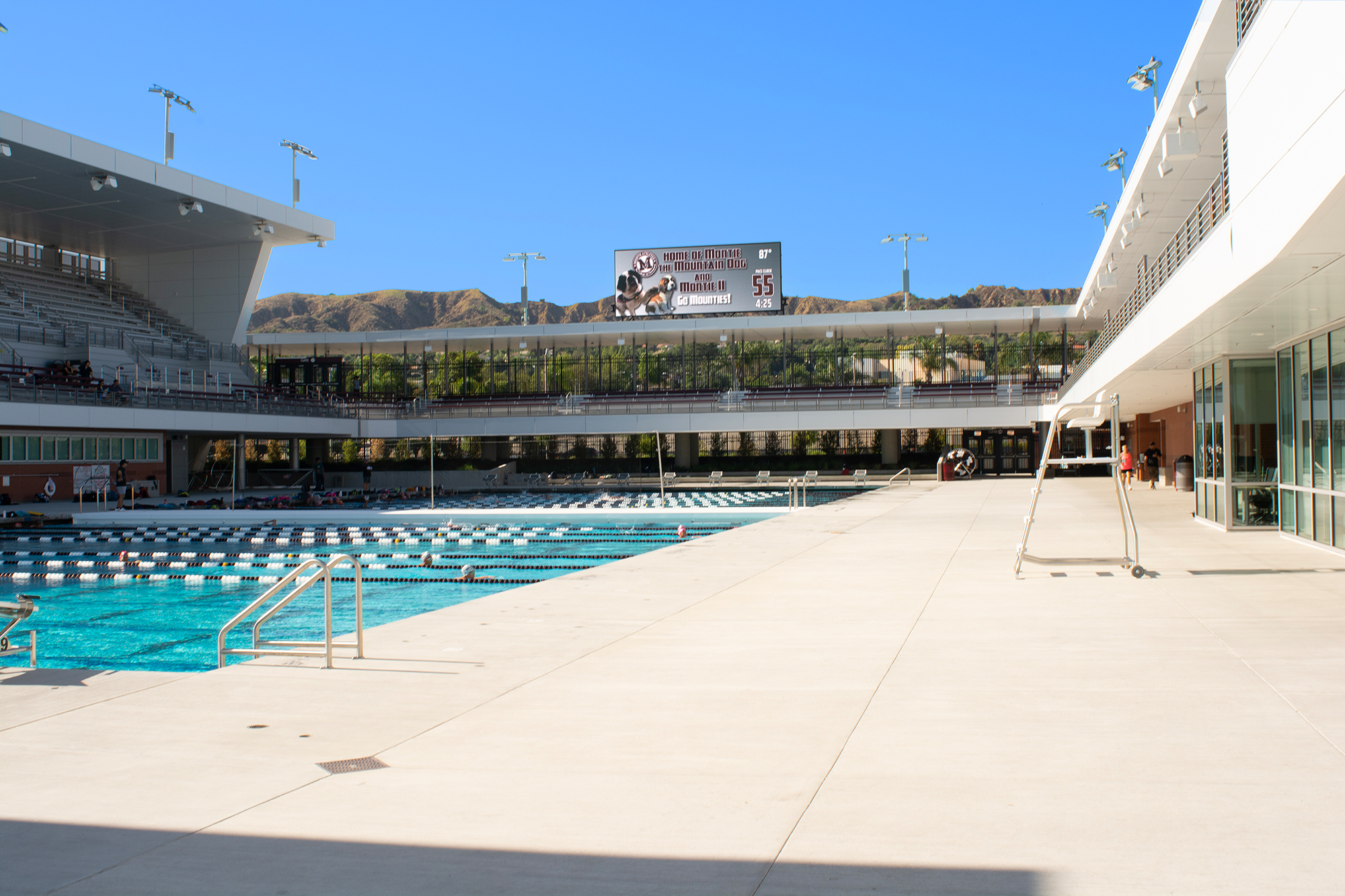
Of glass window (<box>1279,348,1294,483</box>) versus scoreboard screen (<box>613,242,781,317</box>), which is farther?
scoreboard screen (<box>613,242,781,317</box>)

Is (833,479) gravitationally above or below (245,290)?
below

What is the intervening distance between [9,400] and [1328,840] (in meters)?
29.4

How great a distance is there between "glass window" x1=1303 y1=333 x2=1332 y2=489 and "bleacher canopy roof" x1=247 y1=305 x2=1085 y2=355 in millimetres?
31988

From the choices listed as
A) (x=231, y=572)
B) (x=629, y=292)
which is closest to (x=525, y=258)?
(x=629, y=292)

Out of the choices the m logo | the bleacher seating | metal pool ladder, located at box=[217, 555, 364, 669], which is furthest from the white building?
the bleacher seating

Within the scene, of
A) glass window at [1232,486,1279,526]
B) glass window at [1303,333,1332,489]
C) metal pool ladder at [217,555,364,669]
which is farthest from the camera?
glass window at [1232,486,1279,526]

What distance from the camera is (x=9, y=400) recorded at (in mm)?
25406

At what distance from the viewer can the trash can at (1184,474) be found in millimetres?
27453

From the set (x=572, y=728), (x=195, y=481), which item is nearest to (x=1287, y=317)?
(x=572, y=728)

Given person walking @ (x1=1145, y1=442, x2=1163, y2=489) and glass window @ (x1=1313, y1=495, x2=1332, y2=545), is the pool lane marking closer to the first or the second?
glass window @ (x1=1313, y1=495, x2=1332, y2=545)

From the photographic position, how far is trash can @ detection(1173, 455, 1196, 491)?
90.1ft

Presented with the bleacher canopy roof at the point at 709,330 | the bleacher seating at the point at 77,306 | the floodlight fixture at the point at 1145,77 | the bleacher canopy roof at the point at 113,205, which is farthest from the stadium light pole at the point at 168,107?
the floodlight fixture at the point at 1145,77

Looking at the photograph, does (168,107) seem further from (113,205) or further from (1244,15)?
(1244,15)

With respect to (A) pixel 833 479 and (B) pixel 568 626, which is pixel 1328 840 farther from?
(A) pixel 833 479
